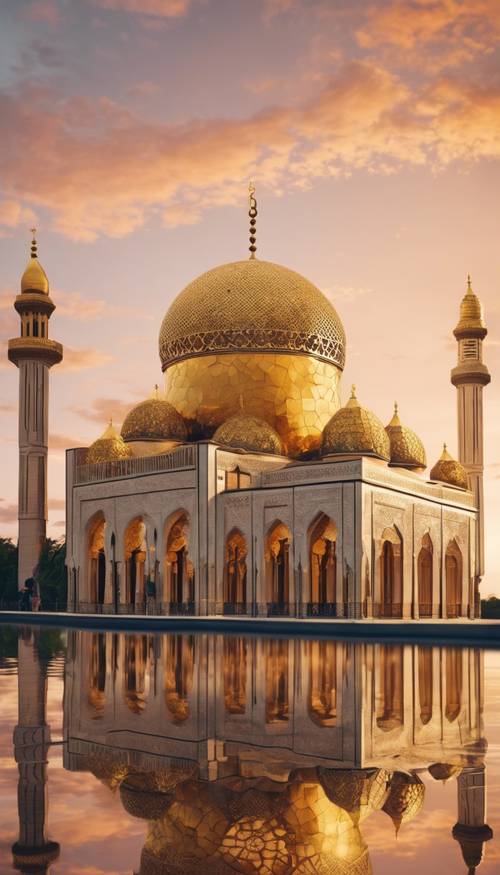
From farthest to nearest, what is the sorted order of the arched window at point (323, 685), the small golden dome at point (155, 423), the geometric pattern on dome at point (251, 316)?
the geometric pattern on dome at point (251, 316) → the small golden dome at point (155, 423) → the arched window at point (323, 685)

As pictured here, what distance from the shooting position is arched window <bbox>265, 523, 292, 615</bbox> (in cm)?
2255

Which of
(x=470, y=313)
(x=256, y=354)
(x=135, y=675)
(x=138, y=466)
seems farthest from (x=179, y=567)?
(x=135, y=675)

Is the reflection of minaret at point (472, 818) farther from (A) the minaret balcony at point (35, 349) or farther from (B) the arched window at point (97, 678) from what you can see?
(A) the minaret balcony at point (35, 349)

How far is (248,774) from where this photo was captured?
3928mm

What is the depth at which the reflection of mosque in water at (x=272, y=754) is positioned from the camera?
2.92 meters

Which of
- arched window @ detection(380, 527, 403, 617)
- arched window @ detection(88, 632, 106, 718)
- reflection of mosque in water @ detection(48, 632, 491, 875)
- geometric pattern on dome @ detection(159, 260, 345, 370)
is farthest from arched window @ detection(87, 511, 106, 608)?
reflection of mosque in water @ detection(48, 632, 491, 875)

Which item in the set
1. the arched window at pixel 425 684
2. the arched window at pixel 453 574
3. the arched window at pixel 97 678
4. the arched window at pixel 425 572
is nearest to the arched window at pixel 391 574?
the arched window at pixel 425 572

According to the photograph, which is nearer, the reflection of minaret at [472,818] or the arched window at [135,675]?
the reflection of minaret at [472,818]

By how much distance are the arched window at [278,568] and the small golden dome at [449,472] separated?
594cm

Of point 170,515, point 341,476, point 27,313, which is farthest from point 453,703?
point 27,313

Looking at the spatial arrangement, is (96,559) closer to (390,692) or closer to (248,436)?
(248,436)

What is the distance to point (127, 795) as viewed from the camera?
11.5ft

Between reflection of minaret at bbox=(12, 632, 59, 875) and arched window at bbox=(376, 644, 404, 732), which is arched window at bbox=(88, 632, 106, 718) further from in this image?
arched window at bbox=(376, 644, 404, 732)

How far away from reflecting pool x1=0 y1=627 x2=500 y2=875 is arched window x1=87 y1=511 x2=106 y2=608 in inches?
736
